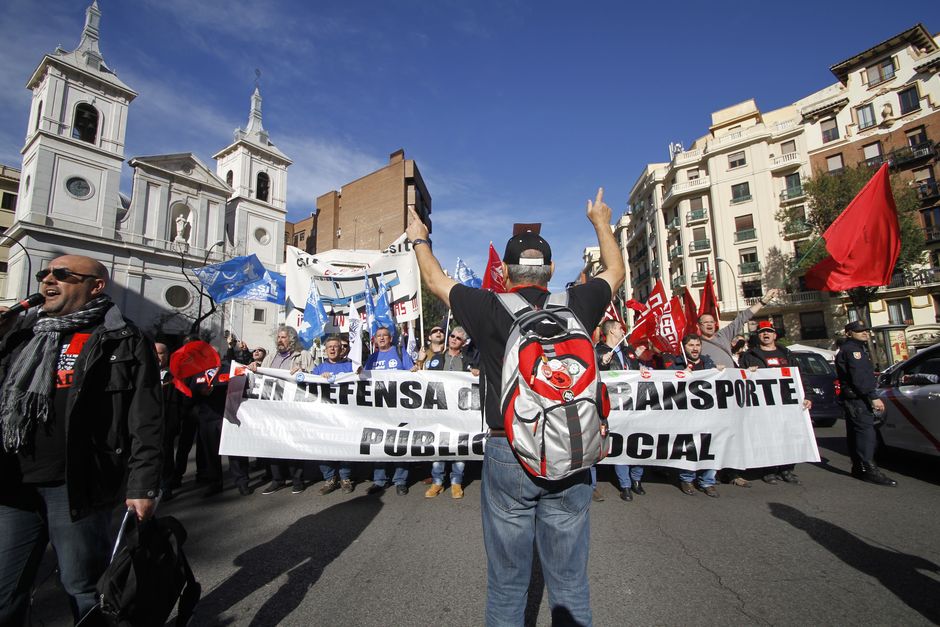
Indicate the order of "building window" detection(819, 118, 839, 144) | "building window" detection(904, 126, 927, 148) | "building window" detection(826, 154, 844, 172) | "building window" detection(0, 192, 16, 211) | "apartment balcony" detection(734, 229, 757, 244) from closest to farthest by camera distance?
1. "building window" detection(904, 126, 927, 148)
2. "building window" detection(826, 154, 844, 172)
3. "building window" detection(819, 118, 839, 144)
4. "apartment balcony" detection(734, 229, 757, 244)
5. "building window" detection(0, 192, 16, 211)

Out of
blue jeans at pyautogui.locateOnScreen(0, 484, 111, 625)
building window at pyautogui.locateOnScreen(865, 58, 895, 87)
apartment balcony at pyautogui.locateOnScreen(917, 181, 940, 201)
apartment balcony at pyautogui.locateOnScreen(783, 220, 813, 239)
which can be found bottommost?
blue jeans at pyautogui.locateOnScreen(0, 484, 111, 625)

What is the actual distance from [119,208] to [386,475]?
1550 inches

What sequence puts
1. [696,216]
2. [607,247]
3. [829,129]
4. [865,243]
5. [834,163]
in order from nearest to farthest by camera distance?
1. [607,247]
2. [865,243]
3. [834,163]
4. [829,129]
5. [696,216]

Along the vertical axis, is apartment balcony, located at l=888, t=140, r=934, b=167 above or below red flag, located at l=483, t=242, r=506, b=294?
above

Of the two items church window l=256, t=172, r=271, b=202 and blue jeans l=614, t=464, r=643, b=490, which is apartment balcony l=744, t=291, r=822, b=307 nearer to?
blue jeans l=614, t=464, r=643, b=490

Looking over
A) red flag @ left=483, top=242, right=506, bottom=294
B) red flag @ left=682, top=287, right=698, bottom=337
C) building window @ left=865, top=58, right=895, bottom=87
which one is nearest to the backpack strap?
red flag @ left=483, top=242, right=506, bottom=294

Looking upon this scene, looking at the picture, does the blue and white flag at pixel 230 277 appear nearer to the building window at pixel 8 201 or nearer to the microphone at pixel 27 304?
the microphone at pixel 27 304

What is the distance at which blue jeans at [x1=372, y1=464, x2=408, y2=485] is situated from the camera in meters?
5.37

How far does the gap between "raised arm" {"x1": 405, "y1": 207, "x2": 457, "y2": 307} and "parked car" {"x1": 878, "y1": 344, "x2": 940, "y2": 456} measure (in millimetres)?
6376

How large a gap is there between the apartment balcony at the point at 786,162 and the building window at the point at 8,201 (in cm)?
6606

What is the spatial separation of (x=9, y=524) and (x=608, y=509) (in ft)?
14.8

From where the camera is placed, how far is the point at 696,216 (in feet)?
127

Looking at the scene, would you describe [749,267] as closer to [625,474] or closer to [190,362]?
[625,474]

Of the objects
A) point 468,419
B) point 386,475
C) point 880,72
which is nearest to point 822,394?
point 468,419
